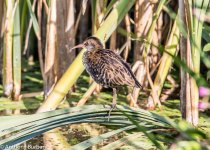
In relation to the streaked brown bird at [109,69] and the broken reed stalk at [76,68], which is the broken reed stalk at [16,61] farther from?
the broken reed stalk at [76,68]

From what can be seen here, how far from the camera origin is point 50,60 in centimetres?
471

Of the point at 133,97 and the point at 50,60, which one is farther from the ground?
the point at 50,60

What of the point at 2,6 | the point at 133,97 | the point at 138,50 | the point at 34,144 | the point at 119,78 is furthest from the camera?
the point at 2,6

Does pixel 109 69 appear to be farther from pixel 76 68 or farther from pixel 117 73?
pixel 76 68

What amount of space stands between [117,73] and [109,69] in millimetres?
60

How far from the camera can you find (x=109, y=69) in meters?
3.21

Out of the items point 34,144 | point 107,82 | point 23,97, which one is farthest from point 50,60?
point 107,82

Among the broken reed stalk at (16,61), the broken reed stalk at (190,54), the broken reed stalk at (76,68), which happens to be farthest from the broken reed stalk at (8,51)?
the broken reed stalk at (76,68)

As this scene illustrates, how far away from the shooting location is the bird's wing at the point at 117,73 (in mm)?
3160

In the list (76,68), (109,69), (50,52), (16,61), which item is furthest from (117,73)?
(16,61)

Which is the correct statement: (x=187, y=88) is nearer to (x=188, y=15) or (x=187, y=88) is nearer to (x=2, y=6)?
(x=188, y=15)

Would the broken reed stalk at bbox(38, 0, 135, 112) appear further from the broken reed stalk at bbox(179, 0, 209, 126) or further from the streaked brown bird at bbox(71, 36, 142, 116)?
the broken reed stalk at bbox(179, 0, 209, 126)

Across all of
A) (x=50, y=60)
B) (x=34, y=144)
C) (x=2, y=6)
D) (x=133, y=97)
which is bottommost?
(x=34, y=144)

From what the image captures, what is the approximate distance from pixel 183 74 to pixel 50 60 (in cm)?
156
